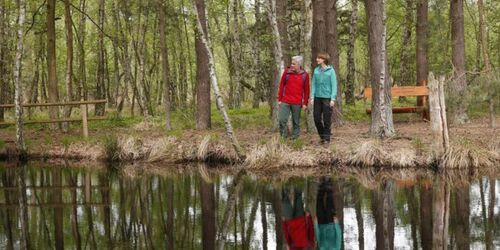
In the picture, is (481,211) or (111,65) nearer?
(481,211)

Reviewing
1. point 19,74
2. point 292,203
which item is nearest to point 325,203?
point 292,203

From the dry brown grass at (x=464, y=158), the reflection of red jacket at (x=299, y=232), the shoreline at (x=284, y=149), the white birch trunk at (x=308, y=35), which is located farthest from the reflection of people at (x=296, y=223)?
the white birch trunk at (x=308, y=35)

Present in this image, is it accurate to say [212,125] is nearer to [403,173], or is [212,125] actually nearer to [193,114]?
[193,114]

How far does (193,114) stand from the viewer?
2519cm

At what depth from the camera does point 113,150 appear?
16375 millimetres

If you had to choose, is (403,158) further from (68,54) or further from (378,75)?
(68,54)

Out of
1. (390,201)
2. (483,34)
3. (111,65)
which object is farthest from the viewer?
(111,65)

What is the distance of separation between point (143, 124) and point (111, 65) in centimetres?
2498

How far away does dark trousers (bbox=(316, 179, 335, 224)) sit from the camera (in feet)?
27.7

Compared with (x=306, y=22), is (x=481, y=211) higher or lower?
lower

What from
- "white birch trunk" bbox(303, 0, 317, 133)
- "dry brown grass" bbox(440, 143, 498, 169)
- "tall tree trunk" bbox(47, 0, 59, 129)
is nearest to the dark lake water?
"dry brown grass" bbox(440, 143, 498, 169)

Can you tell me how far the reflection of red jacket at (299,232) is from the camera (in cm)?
700

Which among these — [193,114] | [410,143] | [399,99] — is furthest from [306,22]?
[399,99]

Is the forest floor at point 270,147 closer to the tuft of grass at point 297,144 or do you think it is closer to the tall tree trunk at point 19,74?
the tuft of grass at point 297,144
